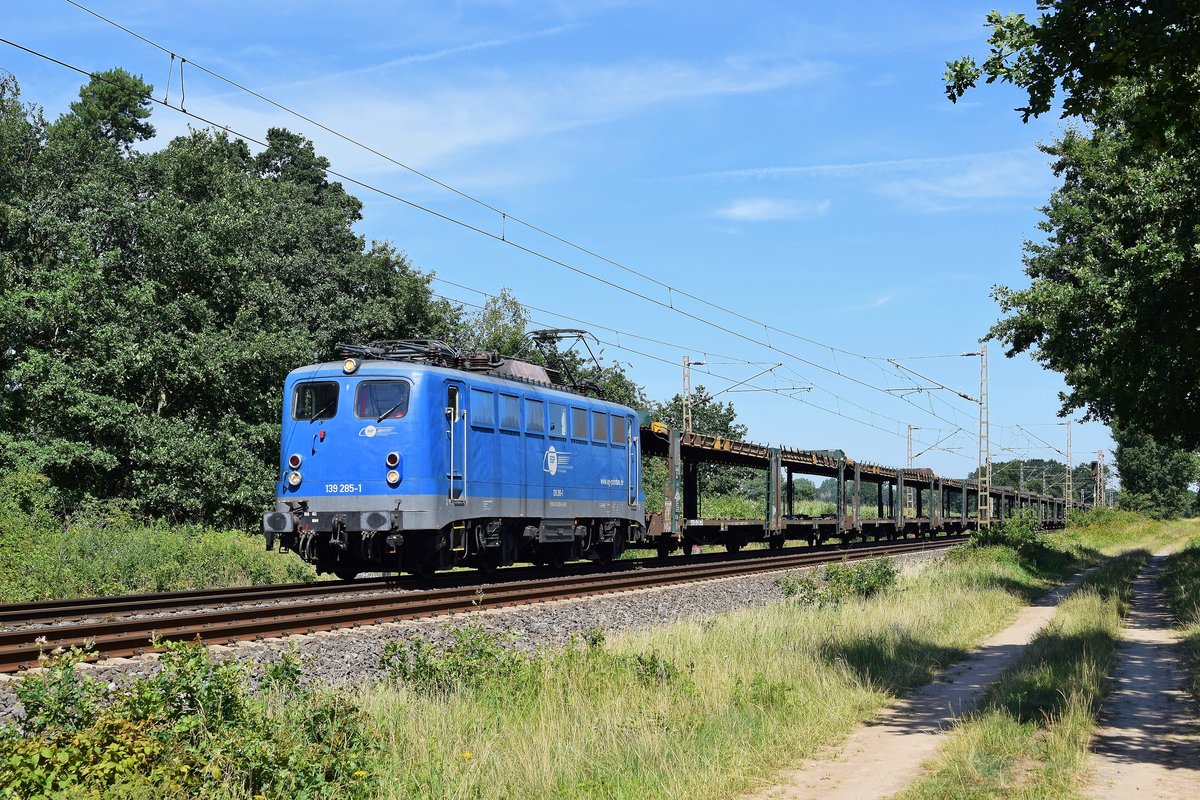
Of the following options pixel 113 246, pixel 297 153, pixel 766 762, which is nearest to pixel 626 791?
pixel 766 762

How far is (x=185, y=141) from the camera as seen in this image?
45.0m

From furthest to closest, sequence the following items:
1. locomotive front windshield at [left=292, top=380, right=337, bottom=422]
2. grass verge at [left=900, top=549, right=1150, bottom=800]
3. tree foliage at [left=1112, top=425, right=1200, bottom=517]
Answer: tree foliage at [left=1112, top=425, right=1200, bottom=517]
locomotive front windshield at [left=292, top=380, right=337, bottom=422]
grass verge at [left=900, top=549, right=1150, bottom=800]

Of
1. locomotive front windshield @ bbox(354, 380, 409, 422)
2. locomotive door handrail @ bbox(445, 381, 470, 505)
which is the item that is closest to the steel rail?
locomotive door handrail @ bbox(445, 381, 470, 505)

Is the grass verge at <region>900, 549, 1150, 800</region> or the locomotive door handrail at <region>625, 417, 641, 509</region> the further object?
the locomotive door handrail at <region>625, 417, 641, 509</region>

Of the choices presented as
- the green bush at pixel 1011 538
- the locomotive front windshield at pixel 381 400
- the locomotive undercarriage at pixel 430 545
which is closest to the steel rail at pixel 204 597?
the locomotive undercarriage at pixel 430 545

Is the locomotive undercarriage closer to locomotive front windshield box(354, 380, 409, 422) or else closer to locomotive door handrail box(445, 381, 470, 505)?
locomotive door handrail box(445, 381, 470, 505)

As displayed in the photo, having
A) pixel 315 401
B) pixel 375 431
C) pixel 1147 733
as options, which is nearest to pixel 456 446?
pixel 375 431

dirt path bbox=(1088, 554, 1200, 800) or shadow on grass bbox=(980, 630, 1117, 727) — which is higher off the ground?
shadow on grass bbox=(980, 630, 1117, 727)

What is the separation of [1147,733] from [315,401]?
45.3 ft

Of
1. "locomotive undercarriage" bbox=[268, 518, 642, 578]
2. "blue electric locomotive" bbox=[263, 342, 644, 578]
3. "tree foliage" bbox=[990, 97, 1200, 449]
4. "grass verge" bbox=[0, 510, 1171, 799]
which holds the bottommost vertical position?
"grass verge" bbox=[0, 510, 1171, 799]

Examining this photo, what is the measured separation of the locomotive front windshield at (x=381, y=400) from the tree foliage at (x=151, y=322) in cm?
1121

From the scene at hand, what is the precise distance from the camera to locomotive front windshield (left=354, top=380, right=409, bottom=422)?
18359 millimetres

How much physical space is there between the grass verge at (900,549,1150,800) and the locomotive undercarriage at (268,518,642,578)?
939 cm

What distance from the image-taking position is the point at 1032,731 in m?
8.92
